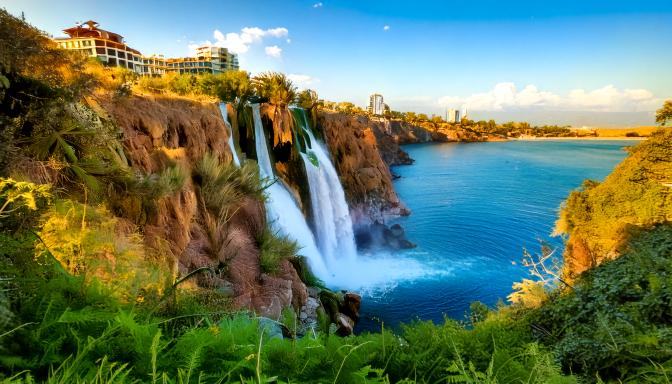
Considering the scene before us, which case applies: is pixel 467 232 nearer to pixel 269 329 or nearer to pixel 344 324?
pixel 344 324

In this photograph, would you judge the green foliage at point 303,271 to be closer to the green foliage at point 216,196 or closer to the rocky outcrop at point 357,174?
the green foliage at point 216,196

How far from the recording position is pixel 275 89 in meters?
13.9

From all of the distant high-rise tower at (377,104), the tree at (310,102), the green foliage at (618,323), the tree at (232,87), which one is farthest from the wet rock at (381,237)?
the distant high-rise tower at (377,104)

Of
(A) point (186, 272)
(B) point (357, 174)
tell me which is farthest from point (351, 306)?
(B) point (357, 174)

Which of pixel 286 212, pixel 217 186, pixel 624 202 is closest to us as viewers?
pixel 217 186

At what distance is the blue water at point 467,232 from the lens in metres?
11.5

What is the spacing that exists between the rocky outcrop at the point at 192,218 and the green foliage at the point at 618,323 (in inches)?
157

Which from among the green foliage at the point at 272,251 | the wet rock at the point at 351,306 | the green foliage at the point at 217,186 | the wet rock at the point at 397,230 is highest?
the green foliage at the point at 217,186

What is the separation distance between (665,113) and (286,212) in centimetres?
1145

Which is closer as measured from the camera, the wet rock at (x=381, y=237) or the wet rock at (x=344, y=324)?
the wet rock at (x=344, y=324)

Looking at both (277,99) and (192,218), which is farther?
(277,99)

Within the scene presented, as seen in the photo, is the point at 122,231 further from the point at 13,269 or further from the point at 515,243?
the point at 515,243

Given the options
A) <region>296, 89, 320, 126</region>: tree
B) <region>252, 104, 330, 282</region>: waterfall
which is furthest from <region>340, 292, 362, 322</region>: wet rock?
<region>296, 89, 320, 126</region>: tree

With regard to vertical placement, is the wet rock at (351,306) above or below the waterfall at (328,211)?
below
